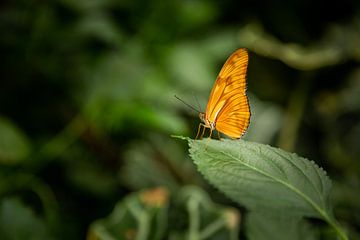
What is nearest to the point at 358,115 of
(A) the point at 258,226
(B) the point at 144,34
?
(B) the point at 144,34

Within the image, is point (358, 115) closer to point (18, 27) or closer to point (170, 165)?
point (170, 165)

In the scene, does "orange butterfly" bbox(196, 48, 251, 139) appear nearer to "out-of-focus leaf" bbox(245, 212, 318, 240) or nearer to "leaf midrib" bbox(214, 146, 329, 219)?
"leaf midrib" bbox(214, 146, 329, 219)

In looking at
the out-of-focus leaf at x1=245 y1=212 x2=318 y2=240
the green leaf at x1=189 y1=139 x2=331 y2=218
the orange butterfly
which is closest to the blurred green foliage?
the out-of-focus leaf at x1=245 y1=212 x2=318 y2=240

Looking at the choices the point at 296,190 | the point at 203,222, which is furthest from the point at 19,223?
the point at 296,190

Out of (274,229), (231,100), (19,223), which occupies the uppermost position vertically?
(231,100)

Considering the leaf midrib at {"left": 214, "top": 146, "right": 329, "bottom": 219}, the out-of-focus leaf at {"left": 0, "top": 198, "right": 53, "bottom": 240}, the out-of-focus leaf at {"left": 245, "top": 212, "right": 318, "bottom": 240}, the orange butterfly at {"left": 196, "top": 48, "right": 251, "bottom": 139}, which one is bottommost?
the out-of-focus leaf at {"left": 0, "top": 198, "right": 53, "bottom": 240}

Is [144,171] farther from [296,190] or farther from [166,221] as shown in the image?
[296,190]

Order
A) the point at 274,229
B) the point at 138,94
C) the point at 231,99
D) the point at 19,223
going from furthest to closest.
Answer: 1. the point at 138,94
2. the point at 19,223
3. the point at 274,229
4. the point at 231,99

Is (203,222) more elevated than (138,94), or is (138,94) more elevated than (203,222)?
(138,94)

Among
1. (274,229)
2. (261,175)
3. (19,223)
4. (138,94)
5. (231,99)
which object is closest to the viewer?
(261,175)
